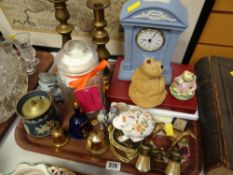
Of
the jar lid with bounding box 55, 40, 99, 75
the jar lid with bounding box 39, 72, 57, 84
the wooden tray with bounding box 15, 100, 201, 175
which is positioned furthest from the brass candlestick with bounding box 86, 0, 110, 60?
the wooden tray with bounding box 15, 100, 201, 175

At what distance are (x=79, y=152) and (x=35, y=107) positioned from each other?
189 mm

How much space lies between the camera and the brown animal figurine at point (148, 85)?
534 mm

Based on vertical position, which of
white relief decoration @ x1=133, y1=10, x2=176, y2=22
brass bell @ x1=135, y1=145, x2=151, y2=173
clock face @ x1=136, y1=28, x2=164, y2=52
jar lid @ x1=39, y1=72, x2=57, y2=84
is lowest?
brass bell @ x1=135, y1=145, x2=151, y2=173

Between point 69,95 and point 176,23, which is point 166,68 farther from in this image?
point 69,95

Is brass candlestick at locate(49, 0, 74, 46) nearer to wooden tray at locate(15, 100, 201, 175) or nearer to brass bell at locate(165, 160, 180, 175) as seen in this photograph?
wooden tray at locate(15, 100, 201, 175)

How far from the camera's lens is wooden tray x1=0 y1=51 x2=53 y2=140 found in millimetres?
717

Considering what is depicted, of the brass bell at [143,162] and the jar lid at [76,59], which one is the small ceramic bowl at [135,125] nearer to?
the brass bell at [143,162]

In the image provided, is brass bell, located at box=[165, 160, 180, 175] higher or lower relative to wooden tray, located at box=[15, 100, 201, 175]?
higher

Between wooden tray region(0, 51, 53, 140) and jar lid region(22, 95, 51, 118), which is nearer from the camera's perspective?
jar lid region(22, 95, 51, 118)

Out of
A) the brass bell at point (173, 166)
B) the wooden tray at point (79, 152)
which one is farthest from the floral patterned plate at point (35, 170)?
the brass bell at point (173, 166)

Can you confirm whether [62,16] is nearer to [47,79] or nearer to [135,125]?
[47,79]

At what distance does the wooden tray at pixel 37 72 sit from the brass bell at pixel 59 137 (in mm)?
199

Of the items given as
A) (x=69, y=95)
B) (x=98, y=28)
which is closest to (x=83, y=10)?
(x=98, y=28)

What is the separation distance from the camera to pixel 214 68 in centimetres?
76
